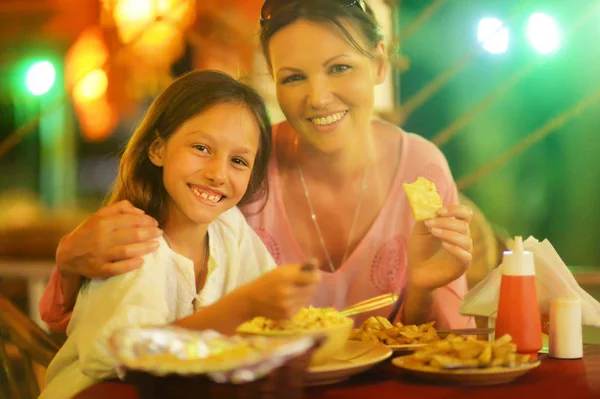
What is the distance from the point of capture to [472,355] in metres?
1.24

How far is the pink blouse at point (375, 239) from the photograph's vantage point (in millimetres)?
2141

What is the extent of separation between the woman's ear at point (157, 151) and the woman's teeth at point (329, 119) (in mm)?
487

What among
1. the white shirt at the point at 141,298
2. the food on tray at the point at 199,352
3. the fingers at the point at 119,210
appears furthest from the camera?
the fingers at the point at 119,210

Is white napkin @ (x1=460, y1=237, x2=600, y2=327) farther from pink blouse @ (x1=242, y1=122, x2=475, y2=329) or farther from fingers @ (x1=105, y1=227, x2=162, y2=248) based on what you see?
fingers @ (x1=105, y1=227, x2=162, y2=248)

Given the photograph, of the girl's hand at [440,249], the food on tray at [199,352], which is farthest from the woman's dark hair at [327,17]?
the food on tray at [199,352]

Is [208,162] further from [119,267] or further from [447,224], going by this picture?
[447,224]

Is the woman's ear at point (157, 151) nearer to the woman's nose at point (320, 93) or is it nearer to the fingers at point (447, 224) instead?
the woman's nose at point (320, 93)

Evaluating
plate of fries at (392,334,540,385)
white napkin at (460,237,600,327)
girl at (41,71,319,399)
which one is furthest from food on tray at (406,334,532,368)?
girl at (41,71,319,399)

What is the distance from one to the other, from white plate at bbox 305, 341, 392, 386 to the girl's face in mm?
475

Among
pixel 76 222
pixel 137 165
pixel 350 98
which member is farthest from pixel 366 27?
pixel 76 222

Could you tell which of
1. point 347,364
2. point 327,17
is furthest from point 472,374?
point 327,17

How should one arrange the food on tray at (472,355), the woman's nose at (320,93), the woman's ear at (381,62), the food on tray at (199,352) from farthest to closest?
the woman's ear at (381,62)
the woman's nose at (320,93)
the food on tray at (472,355)
the food on tray at (199,352)

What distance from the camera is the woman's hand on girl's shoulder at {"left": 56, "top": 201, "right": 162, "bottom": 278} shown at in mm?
1497

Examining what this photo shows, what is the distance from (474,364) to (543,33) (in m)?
1.26
